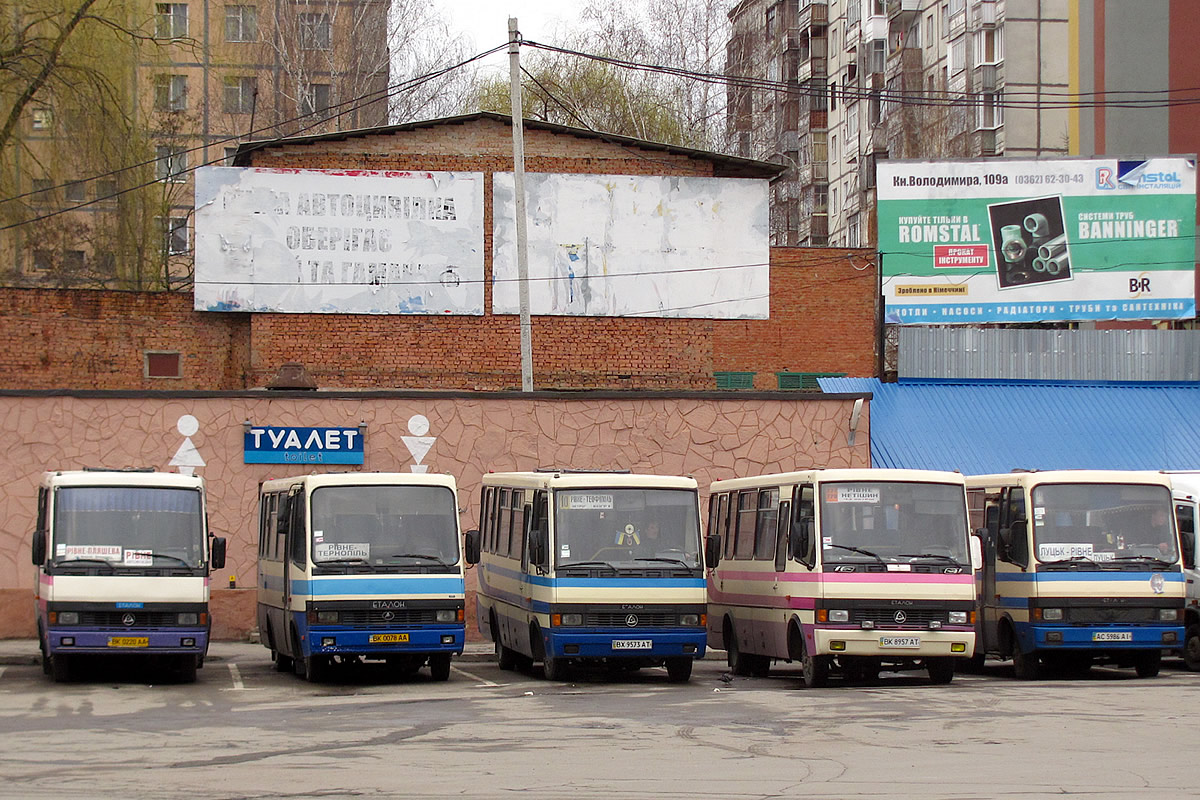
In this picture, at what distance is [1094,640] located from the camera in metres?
19.3

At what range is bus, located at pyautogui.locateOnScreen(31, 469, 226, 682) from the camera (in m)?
18.9

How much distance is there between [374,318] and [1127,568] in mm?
17902

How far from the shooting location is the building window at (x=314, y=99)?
2174 inches

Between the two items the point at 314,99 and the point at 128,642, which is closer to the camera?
the point at 128,642

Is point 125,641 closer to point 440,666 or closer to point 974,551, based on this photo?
point 440,666

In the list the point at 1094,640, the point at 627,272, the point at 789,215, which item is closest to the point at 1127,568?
the point at 1094,640

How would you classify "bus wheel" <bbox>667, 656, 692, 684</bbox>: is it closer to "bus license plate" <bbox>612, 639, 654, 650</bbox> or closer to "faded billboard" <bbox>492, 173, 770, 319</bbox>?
"bus license plate" <bbox>612, 639, 654, 650</bbox>

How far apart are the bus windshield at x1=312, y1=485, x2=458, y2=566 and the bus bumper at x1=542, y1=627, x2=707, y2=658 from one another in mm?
1617

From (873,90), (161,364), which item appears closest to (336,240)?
(161,364)

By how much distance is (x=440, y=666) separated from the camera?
787 inches

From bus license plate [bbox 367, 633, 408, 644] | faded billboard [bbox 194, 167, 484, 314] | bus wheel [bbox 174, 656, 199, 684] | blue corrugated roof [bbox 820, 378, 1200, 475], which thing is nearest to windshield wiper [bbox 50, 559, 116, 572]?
bus wheel [bbox 174, 656, 199, 684]

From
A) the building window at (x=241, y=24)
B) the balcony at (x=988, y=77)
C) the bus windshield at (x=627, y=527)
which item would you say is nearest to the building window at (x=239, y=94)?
the building window at (x=241, y=24)

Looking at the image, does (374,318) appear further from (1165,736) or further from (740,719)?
(1165,736)

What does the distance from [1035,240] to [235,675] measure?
20643mm
